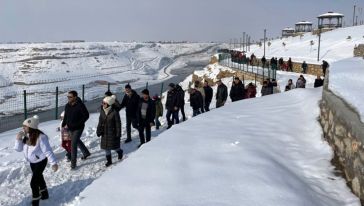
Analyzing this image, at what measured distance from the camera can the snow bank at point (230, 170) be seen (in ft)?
12.9

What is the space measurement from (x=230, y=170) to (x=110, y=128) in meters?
4.23

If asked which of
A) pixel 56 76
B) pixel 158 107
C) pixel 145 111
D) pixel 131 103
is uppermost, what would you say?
pixel 131 103

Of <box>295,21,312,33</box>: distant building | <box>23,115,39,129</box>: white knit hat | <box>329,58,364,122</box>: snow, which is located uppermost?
<box>295,21,312,33</box>: distant building

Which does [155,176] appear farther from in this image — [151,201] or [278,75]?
[278,75]

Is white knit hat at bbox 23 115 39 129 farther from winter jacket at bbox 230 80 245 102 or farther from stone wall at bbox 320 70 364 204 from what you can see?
winter jacket at bbox 230 80 245 102

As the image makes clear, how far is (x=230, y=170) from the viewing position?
14.7 feet

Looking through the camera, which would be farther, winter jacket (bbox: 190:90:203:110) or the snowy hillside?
the snowy hillside

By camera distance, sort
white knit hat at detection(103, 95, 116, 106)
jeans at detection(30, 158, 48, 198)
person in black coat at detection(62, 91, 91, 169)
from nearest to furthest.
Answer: jeans at detection(30, 158, 48, 198) → white knit hat at detection(103, 95, 116, 106) → person in black coat at detection(62, 91, 91, 169)

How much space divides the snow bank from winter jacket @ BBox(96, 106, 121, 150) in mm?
2002

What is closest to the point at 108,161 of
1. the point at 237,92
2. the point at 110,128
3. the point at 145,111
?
the point at 110,128

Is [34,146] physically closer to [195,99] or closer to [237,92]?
Result: [195,99]

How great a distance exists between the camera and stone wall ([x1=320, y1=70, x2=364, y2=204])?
160 inches

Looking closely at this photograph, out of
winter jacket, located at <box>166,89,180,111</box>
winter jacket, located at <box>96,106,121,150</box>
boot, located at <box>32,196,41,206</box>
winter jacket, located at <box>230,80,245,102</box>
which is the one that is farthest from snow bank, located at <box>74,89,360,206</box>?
winter jacket, located at <box>230,80,245,102</box>

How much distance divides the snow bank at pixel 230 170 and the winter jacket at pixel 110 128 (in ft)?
6.57
